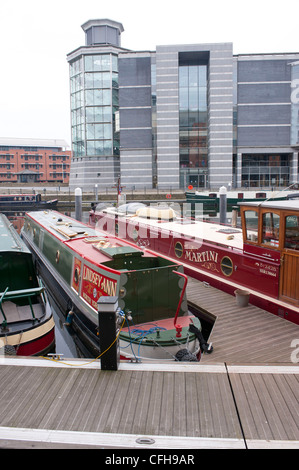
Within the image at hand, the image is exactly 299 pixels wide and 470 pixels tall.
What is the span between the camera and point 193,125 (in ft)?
153

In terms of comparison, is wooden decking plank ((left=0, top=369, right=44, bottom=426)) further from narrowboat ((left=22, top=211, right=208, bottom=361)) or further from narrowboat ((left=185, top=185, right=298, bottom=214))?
narrowboat ((left=185, top=185, right=298, bottom=214))

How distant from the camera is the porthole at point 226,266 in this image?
1132 cm

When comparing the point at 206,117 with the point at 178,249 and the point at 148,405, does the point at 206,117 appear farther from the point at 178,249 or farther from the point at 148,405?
the point at 148,405

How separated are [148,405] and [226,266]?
7038 mm

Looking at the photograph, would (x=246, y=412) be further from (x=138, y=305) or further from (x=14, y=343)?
(x=14, y=343)

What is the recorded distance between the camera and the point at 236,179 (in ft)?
156

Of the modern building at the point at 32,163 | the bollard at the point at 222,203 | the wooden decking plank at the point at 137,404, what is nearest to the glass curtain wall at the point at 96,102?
the bollard at the point at 222,203

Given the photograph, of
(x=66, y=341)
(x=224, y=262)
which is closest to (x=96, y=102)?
(x=224, y=262)

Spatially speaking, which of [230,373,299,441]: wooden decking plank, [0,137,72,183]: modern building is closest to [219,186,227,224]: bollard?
[230,373,299,441]: wooden decking plank

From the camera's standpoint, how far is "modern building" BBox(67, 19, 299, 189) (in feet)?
145

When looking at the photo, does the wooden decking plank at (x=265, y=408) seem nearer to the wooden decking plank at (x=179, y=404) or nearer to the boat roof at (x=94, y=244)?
the wooden decking plank at (x=179, y=404)

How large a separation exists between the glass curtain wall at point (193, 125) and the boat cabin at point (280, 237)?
37.1m

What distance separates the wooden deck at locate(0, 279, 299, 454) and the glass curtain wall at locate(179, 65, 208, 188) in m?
41.6
